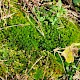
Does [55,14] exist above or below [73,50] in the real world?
above

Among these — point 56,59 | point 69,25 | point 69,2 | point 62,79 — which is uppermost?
point 69,2

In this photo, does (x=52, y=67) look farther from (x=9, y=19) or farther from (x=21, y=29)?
(x=9, y=19)

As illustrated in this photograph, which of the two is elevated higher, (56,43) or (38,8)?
(38,8)

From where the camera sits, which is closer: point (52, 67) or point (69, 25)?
point (52, 67)

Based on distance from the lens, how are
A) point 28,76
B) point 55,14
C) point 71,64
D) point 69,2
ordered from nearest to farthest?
point 28,76 < point 71,64 < point 55,14 < point 69,2

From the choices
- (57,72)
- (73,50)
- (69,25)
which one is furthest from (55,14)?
(57,72)

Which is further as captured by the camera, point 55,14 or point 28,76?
point 55,14

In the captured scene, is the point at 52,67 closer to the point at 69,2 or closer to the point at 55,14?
the point at 55,14

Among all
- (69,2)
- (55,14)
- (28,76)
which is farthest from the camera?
(69,2)

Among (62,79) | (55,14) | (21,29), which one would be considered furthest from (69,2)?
(62,79)
